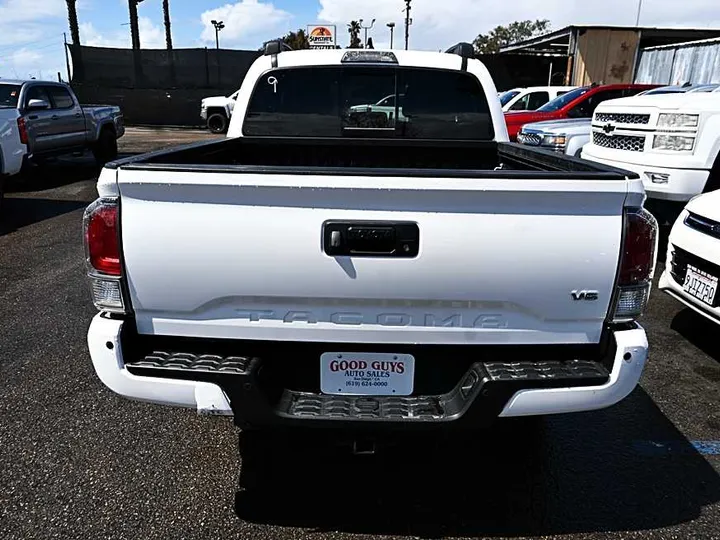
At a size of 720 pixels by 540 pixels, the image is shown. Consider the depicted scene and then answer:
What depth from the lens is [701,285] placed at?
12.9ft

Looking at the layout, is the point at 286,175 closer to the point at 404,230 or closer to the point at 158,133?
the point at 404,230

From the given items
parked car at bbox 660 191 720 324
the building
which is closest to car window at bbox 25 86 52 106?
parked car at bbox 660 191 720 324

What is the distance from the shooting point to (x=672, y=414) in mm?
3412

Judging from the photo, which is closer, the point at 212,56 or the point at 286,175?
the point at 286,175

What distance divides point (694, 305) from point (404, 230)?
2953 mm

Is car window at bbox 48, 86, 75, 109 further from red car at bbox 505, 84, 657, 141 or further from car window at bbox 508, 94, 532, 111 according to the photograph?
car window at bbox 508, 94, 532, 111

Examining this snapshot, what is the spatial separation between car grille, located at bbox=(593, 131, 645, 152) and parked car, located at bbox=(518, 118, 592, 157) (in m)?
2.12

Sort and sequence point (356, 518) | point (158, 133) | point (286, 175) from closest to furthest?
point (286, 175)
point (356, 518)
point (158, 133)

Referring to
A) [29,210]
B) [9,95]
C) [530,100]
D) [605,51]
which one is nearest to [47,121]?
[9,95]

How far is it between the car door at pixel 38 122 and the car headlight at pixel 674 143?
979cm

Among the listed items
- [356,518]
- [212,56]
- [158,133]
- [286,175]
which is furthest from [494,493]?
[212,56]

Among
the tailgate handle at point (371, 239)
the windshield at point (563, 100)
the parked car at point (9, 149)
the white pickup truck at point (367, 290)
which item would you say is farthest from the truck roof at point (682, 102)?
the parked car at point (9, 149)

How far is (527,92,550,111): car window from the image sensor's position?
1545 centimetres

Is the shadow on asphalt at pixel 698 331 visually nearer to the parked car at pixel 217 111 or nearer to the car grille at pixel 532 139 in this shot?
the car grille at pixel 532 139
